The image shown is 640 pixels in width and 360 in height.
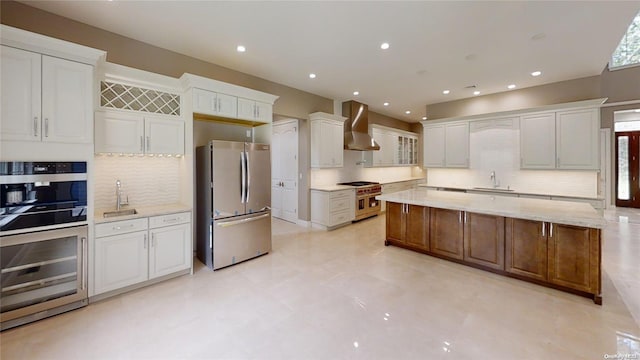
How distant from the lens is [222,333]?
2201 millimetres

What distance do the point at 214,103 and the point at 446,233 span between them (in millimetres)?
3783

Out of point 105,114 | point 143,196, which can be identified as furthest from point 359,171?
point 105,114

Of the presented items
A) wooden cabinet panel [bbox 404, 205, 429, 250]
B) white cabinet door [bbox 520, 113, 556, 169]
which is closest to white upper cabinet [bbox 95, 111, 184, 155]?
wooden cabinet panel [bbox 404, 205, 429, 250]

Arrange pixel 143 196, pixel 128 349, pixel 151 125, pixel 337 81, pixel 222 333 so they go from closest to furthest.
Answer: pixel 128 349 < pixel 222 333 < pixel 151 125 < pixel 143 196 < pixel 337 81

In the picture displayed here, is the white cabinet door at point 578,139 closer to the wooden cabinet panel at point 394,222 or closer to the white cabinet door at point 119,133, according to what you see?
the wooden cabinet panel at point 394,222

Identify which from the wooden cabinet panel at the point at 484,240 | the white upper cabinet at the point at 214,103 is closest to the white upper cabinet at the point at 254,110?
the white upper cabinet at the point at 214,103

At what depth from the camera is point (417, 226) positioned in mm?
4078

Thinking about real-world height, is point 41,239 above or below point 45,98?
below

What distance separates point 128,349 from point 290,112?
4390 millimetres

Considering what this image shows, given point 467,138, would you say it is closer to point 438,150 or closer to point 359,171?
point 438,150

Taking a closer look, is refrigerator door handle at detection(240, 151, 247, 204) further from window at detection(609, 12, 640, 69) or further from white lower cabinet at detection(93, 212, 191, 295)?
window at detection(609, 12, 640, 69)

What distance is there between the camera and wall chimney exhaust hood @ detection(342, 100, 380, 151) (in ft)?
21.2

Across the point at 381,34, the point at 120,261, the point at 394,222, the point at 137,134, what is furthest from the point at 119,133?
the point at 394,222

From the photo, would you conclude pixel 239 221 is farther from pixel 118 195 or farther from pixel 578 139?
pixel 578 139
